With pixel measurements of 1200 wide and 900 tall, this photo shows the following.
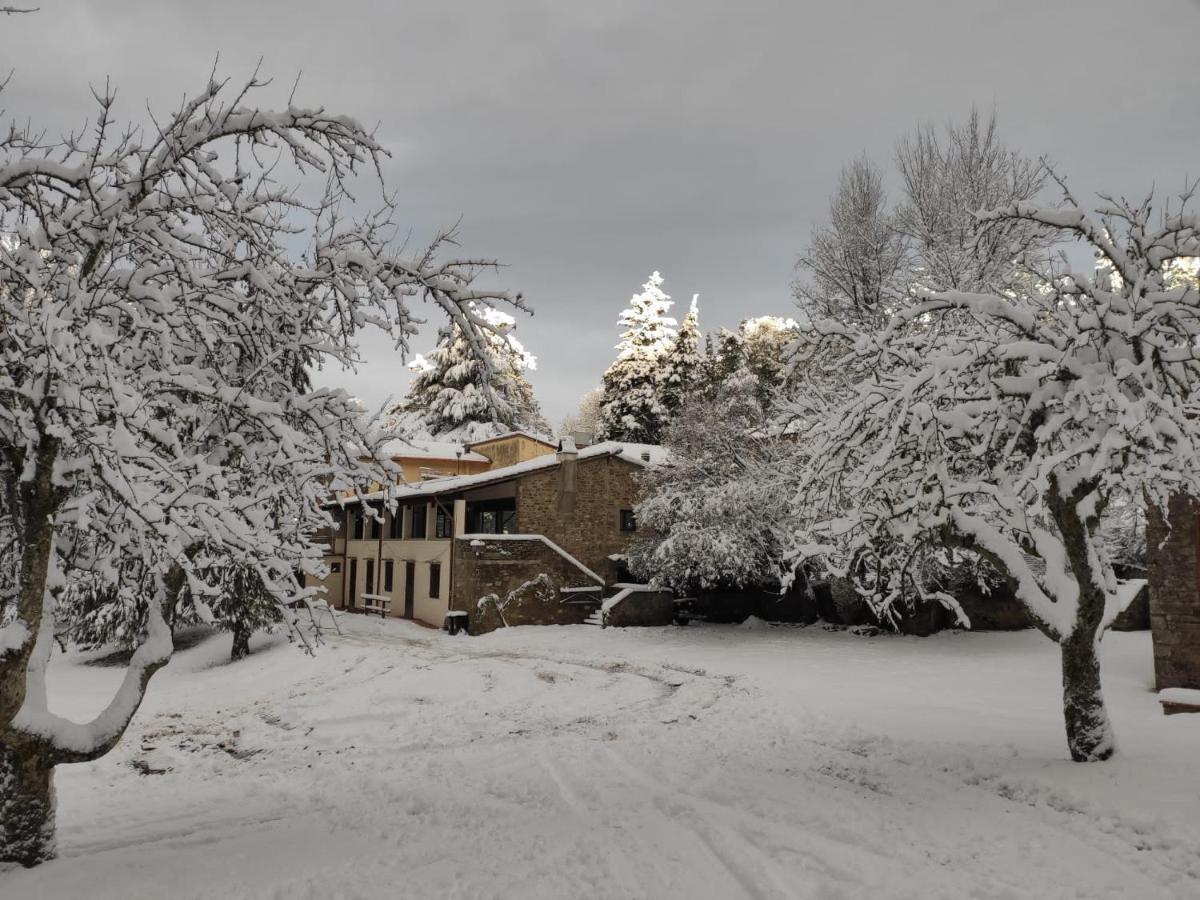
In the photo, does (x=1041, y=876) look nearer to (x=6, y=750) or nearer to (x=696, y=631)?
(x=6, y=750)

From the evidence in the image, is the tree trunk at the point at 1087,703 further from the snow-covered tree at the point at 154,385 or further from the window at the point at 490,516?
the window at the point at 490,516

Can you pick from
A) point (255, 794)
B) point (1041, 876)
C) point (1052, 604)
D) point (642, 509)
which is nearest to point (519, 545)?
point (642, 509)

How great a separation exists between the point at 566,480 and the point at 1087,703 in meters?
22.4

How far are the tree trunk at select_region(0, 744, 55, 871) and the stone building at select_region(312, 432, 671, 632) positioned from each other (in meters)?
19.8

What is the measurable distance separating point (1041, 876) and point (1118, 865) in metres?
0.65

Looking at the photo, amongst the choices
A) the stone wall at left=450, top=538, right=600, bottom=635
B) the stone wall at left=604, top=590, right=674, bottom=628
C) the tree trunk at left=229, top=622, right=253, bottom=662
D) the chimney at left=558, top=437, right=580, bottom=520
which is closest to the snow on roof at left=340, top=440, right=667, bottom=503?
the chimney at left=558, top=437, right=580, bottom=520

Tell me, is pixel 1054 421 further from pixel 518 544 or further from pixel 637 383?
pixel 637 383

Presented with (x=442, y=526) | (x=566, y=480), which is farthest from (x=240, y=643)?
(x=566, y=480)

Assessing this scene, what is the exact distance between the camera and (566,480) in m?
29.6

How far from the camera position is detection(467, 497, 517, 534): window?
32.2 meters

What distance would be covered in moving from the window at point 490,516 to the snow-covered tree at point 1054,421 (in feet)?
77.4

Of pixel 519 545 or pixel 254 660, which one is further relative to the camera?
pixel 519 545

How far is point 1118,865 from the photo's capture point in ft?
19.4

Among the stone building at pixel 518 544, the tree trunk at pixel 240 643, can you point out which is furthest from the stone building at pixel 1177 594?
the tree trunk at pixel 240 643
